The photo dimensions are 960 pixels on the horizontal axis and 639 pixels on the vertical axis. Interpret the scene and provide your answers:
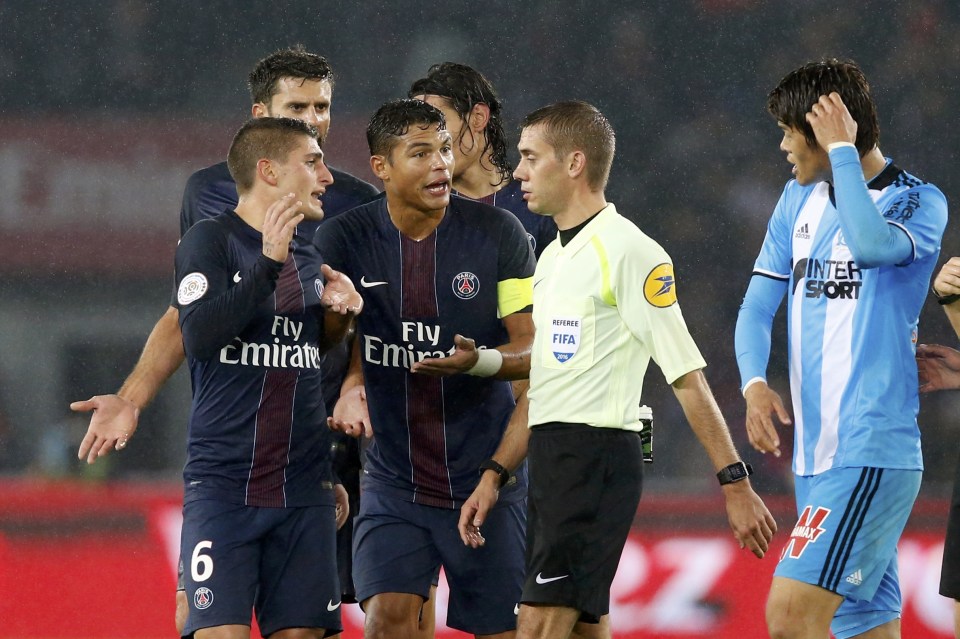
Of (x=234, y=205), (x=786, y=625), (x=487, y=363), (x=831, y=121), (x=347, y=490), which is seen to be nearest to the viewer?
(x=786, y=625)

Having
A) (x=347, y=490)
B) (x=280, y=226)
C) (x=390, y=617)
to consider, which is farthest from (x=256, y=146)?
(x=390, y=617)

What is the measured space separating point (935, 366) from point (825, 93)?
→ 0.70 meters

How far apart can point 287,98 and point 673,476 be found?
2778mm

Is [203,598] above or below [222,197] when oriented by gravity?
below

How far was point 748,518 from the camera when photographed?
276cm

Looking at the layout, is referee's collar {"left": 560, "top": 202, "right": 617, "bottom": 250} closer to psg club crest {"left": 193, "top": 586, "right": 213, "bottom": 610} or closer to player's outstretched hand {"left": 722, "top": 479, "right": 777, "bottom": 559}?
player's outstretched hand {"left": 722, "top": 479, "right": 777, "bottom": 559}

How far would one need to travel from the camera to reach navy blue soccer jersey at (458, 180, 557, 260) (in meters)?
3.87

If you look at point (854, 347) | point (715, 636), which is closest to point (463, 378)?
point (854, 347)

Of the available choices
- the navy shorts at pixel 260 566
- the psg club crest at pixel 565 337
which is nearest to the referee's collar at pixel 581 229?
the psg club crest at pixel 565 337

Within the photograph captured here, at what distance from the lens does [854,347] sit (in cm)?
297

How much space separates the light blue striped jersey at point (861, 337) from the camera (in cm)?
294

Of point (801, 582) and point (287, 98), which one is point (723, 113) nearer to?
point (287, 98)

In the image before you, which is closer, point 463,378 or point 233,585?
point 233,585

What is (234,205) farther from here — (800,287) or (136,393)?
(800,287)
